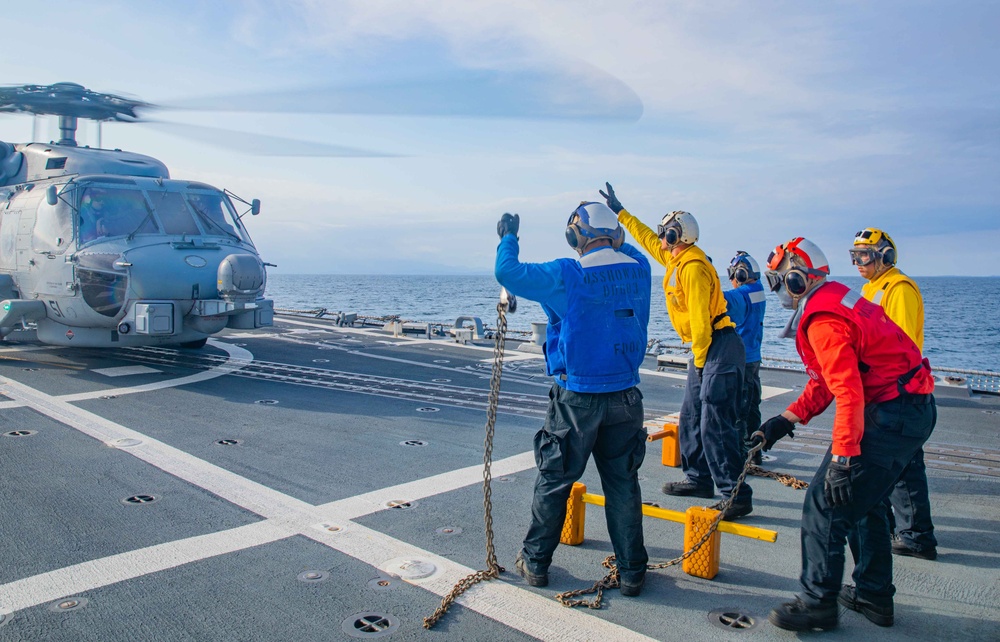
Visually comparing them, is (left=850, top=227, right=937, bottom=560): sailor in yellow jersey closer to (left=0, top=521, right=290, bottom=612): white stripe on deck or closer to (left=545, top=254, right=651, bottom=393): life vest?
(left=545, top=254, right=651, bottom=393): life vest

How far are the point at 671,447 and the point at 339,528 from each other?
311cm

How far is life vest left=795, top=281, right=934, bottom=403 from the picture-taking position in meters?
3.40

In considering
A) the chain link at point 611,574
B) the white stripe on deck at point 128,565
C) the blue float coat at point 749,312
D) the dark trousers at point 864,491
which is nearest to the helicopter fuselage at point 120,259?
the white stripe on deck at point 128,565

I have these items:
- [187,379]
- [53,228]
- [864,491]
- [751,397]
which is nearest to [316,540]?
[864,491]

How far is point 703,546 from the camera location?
3.95 metres

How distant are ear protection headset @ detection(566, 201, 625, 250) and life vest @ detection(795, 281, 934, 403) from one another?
3.51 feet

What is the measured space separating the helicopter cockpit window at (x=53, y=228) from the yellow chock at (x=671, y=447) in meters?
9.00

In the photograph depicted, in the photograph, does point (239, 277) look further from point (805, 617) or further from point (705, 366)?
point (805, 617)

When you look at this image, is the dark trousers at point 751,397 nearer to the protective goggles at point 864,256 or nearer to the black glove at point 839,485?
the protective goggles at point 864,256

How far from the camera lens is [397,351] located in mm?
13570

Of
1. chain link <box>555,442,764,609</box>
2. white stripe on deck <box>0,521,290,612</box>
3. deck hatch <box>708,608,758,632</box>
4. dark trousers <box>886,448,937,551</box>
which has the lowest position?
white stripe on deck <box>0,521,290,612</box>

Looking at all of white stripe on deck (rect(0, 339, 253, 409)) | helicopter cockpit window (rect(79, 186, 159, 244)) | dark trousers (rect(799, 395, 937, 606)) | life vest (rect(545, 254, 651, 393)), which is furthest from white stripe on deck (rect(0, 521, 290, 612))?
helicopter cockpit window (rect(79, 186, 159, 244))

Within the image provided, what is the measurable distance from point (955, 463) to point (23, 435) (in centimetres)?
866

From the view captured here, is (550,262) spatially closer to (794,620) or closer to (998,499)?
(794,620)
